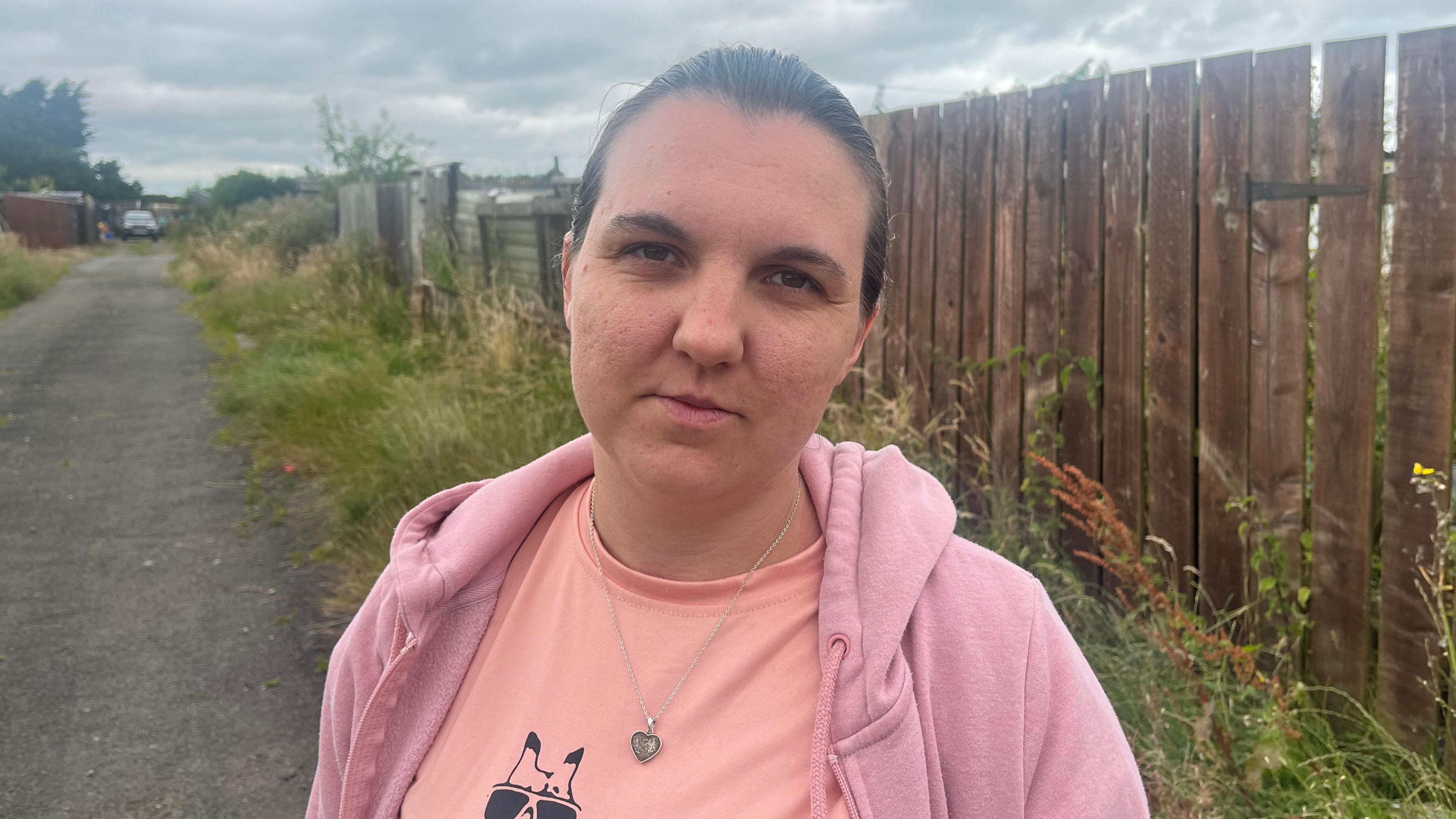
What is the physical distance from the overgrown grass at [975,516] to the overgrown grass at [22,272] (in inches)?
416

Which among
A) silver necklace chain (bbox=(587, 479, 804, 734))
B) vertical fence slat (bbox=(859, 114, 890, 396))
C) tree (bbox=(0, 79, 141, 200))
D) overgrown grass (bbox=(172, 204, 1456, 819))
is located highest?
tree (bbox=(0, 79, 141, 200))

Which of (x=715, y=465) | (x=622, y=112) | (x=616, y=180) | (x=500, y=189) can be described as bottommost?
(x=715, y=465)

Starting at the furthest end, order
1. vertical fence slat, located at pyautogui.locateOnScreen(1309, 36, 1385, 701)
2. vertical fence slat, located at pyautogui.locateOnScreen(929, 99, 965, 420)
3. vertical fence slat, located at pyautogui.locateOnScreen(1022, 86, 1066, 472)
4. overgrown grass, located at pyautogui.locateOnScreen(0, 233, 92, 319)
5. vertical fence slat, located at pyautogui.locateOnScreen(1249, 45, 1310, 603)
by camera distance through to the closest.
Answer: overgrown grass, located at pyautogui.locateOnScreen(0, 233, 92, 319) → vertical fence slat, located at pyautogui.locateOnScreen(929, 99, 965, 420) → vertical fence slat, located at pyautogui.locateOnScreen(1022, 86, 1066, 472) → vertical fence slat, located at pyautogui.locateOnScreen(1249, 45, 1310, 603) → vertical fence slat, located at pyautogui.locateOnScreen(1309, 36, 1385, 701)

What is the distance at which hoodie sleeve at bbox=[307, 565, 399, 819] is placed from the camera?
158 cm

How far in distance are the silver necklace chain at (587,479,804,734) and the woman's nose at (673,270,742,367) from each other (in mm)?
355

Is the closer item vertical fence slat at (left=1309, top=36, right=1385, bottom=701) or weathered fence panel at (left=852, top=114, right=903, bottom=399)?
vertical fence slat at (left=1309, top=36, right=1385, bottom=701)

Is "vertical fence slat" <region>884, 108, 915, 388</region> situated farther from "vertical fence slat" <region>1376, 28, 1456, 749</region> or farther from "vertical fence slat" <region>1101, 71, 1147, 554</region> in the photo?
"vertical fence slat" <region>1376, 28, 1456, 749</region>

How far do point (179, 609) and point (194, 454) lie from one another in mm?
3184

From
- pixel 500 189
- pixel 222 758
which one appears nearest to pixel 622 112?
pixel 222 758

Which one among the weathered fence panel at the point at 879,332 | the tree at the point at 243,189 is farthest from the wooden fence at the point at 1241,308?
the tree at the point at 243,189

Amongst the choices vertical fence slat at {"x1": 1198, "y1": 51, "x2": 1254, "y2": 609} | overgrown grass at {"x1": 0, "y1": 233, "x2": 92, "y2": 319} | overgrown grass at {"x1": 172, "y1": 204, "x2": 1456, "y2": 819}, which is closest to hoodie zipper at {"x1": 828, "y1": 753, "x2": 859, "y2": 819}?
overgrown grass at {"x1": 172, "y1": 204, "x2": 1456, "y2": 819}

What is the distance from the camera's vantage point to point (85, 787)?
328cm

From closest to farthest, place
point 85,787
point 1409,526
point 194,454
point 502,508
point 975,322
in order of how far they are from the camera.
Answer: point 502,508, point 1409,526, point 85,787, point 975,322, point 194,454

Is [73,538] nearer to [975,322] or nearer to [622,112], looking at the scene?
[975,322]
